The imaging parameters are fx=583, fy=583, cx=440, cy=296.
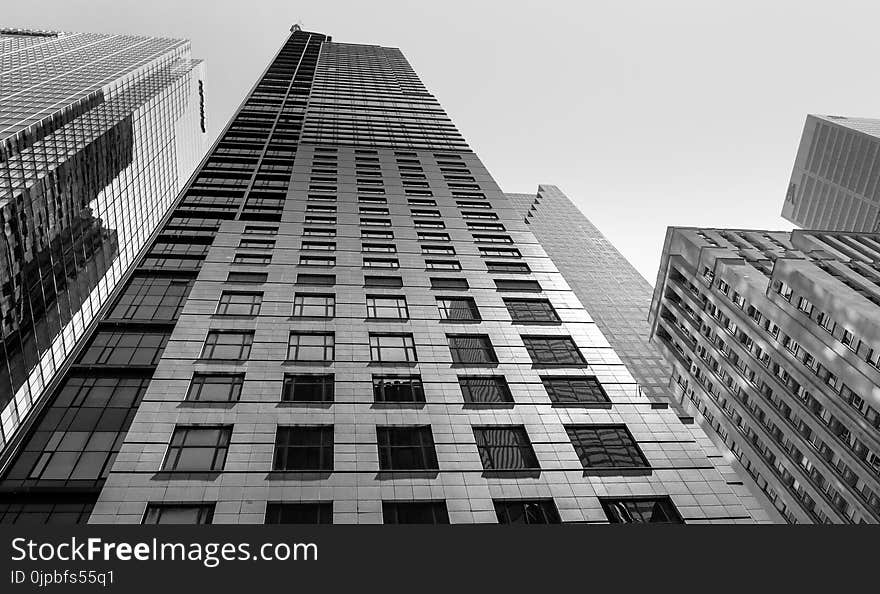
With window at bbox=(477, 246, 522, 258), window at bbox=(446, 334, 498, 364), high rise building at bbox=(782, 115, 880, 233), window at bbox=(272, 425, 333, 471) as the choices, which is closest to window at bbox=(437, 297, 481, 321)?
window at bbox=(446, 334, 498, 364)

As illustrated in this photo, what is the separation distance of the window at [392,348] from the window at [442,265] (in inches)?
373

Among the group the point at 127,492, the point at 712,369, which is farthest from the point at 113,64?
the point at 712,369

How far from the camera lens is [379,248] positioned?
141ft

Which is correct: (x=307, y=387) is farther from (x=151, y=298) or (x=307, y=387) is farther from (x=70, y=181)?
(x=70, y=181)

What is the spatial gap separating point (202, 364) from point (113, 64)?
88.2 m

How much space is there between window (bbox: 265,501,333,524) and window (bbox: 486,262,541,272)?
2355cm

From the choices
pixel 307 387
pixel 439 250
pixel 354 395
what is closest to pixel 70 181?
pixel 439 250

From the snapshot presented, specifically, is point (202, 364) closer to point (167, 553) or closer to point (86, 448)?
point (86, 448)

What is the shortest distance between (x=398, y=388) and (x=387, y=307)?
790cm

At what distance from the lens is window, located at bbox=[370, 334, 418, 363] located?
30.4m

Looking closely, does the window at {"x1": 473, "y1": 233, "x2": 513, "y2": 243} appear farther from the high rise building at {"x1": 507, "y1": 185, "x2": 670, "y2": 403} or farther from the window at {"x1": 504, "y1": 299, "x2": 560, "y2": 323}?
the high rise building at {"x1": 507, "y1": 185, "x2": 670, "y2": 403}

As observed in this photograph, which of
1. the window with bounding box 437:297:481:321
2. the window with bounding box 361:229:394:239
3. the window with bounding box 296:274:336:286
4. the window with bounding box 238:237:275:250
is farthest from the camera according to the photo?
the window with bounding box 361:229:394:239

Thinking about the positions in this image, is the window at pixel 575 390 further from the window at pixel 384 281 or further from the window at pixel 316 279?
the window at pixel 316 279

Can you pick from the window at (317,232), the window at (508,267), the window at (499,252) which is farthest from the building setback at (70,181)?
the window at (499,252)
